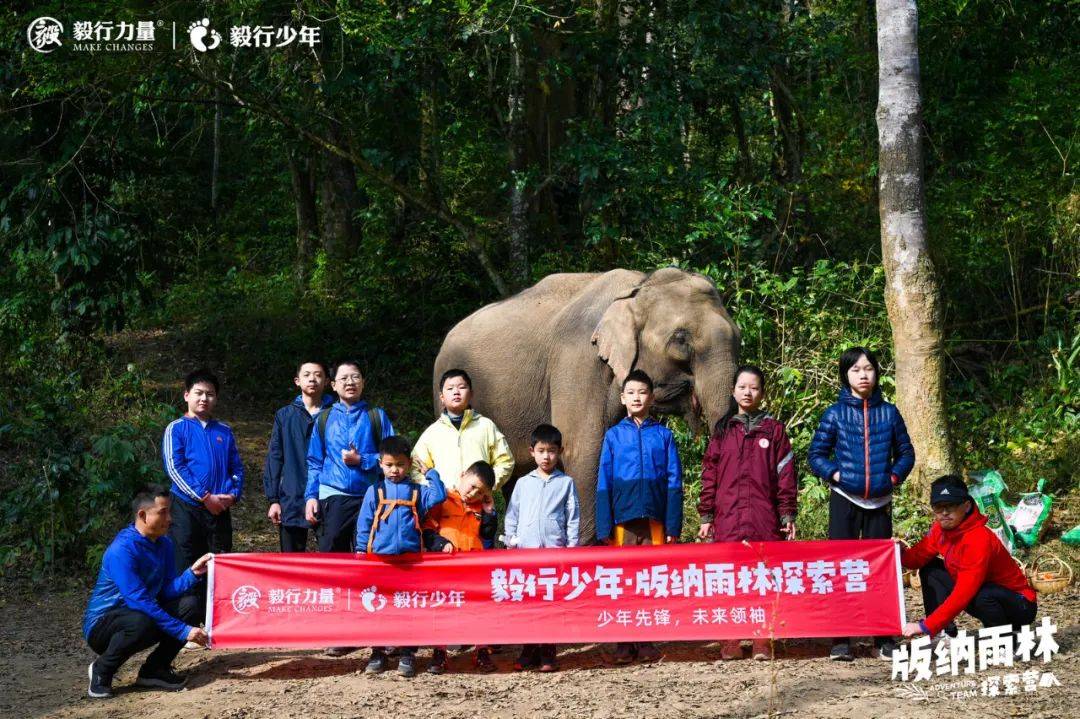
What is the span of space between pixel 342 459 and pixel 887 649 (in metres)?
3.26

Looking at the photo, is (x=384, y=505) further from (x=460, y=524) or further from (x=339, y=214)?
(x=339, y=214)

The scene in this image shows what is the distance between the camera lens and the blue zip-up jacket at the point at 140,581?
6551 millimetres

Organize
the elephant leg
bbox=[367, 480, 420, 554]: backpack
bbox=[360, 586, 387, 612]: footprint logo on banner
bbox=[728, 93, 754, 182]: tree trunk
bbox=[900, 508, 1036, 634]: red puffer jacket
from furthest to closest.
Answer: bbox=[728, 93, 754, 182]: tree trunk
the elephant leg
bbox=[360, 586, 387, 612]: footprint logo on banner
bbox=[367, 480, 420, 554]: backpack
bbox=[900, 508, 1036, 634]: red puffer jacket

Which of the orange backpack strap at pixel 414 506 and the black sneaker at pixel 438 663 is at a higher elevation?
the orange backpack strap at pixel 414 506

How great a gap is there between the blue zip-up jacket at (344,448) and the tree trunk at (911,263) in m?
4.51

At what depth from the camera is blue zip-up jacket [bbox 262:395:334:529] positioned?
24.6 ft

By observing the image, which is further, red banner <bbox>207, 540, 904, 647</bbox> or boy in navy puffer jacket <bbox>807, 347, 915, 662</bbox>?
boy in navy puffer jacket <bbox>807, 347, 915, 662</bbox>

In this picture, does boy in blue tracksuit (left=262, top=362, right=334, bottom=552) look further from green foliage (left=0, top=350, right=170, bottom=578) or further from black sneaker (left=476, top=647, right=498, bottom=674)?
green foliage (left=0, top=350, right=170, bottom=578)

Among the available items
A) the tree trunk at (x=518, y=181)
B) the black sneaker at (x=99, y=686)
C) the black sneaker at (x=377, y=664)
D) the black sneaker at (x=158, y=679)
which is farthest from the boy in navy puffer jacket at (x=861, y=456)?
the tree trunk at (x=518, y=181)

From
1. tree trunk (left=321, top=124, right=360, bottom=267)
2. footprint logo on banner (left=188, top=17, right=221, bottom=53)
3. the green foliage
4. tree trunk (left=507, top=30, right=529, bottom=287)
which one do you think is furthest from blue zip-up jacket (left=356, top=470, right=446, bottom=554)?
tree trunk (left=321, top=124, right=360, bottom=267)

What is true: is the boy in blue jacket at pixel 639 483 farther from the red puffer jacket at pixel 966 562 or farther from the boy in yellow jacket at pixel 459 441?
the red puffer jacket at pixel 966 562

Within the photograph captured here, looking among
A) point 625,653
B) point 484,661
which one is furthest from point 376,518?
point 625,653

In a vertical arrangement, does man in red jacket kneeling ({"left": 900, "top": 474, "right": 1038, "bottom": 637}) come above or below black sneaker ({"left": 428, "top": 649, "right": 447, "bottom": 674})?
above

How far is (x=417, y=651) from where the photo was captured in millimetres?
7398
